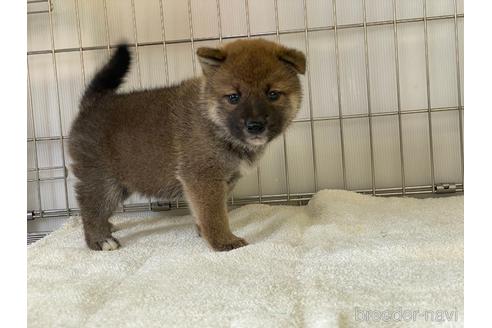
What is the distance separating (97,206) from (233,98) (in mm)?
663

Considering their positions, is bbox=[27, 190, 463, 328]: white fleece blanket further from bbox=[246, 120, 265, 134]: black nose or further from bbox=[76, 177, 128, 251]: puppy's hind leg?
bbox=[246, 120, 265, 134]: black nose

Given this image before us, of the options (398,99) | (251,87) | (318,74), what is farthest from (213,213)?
(398,99)

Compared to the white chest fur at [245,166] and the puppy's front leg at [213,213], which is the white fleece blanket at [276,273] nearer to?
the puppy's front leg at [213,213]

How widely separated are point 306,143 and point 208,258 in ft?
3.25

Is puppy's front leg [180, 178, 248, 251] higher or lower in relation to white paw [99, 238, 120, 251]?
higher

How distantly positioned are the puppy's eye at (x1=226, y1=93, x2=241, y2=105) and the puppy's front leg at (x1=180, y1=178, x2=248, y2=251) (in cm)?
28

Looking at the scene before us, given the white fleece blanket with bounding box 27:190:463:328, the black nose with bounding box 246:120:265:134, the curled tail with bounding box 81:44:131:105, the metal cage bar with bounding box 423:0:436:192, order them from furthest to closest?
1. the metal cage bar with bounding box 423:0:436:192
2. the curled tail with bounding box 81:44:131:105
3. the black nose with bounding box 246:120:265:134
4. the white fleece blanket with bounding box 27:190:463:328

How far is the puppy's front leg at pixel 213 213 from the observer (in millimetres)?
1679

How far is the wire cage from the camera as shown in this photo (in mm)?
2230

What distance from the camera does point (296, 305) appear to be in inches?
44.3

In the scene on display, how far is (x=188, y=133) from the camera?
1.77m

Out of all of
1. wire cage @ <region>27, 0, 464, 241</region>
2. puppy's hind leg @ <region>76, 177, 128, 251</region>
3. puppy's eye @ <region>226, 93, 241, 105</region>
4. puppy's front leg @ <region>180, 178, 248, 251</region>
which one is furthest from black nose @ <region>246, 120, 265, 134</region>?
wire cage @ <region>27, 0, 464, 241</region>
